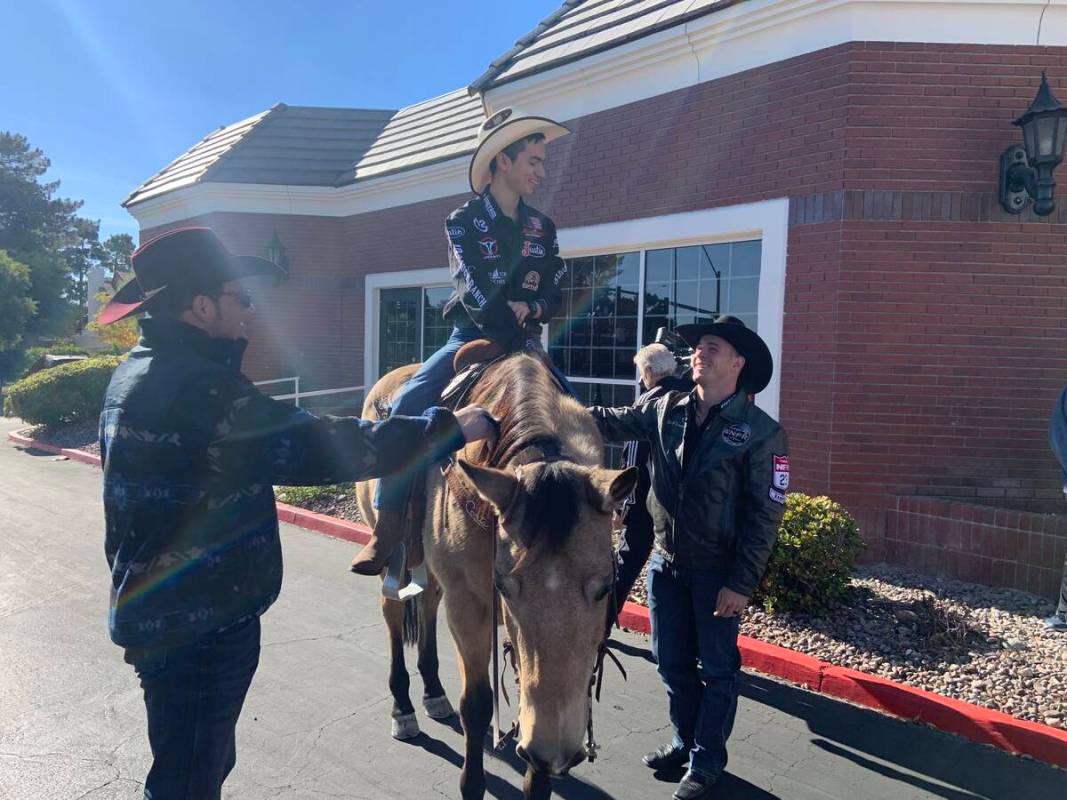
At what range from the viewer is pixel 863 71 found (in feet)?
20.8

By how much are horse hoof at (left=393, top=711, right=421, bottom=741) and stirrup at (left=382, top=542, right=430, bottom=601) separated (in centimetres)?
71

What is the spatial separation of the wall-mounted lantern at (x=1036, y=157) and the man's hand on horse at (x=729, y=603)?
5238mm

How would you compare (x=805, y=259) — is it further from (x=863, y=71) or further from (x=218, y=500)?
(x=218, y=500)

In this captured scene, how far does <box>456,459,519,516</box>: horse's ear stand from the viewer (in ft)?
7.47

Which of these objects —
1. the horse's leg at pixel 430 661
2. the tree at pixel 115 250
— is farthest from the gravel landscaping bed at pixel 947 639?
the tree at pixel 115 250

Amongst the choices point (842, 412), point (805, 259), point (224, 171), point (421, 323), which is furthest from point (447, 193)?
point (842, 412)

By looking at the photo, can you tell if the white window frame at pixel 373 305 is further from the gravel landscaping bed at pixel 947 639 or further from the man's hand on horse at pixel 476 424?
the man's hand on horse at pixel 476 424

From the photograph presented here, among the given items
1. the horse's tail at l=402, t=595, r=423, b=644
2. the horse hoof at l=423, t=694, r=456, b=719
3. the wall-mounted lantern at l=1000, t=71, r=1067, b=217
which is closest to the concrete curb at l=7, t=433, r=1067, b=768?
the horse hoof at l=423, t=694, r=456, b=719

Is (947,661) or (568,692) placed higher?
(568,692)

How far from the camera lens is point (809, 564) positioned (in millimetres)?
4883

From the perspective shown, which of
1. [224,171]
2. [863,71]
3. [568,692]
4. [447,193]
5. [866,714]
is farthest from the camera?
[224,171]

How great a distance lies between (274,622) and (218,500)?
3.59 metres

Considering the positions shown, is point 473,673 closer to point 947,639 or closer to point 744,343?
point 744,343

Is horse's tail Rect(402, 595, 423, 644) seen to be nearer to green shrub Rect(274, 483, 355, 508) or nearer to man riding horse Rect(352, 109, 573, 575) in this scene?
man riding horse Rect(352, 109, 573, 575)
